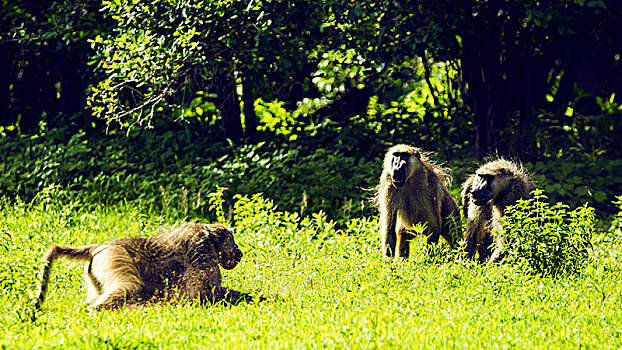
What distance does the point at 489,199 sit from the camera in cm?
744

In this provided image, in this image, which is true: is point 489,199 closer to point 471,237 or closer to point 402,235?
point 471,237

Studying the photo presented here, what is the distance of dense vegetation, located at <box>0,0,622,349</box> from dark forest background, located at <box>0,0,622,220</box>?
43mm

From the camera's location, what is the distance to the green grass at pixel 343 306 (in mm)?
4977

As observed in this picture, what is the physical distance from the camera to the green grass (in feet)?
16.3

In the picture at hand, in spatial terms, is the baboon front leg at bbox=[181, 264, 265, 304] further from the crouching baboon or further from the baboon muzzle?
the baboon muzzle

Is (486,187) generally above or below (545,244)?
above

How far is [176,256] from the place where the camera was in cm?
659

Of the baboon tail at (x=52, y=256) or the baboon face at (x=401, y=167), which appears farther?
the baboon face at (x=401, y=167)

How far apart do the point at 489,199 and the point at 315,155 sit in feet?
18.3

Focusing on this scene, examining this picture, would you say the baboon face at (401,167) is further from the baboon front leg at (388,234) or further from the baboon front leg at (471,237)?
the baboon front leg at (471,237)

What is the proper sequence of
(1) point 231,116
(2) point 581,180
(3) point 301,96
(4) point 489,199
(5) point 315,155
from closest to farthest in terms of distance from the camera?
(4) point 489,199 → (2) point 581,180 → (5) point 315,155 → (1) point 231,116 → (3) point 301,96

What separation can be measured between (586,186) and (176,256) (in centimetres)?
699

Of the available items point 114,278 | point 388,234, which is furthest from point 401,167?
point 114,278

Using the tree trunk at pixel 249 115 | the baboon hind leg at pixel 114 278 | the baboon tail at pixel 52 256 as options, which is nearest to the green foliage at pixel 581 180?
the tree trunk at pixel 249 115
